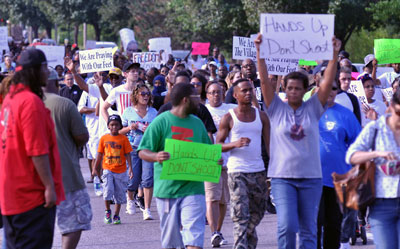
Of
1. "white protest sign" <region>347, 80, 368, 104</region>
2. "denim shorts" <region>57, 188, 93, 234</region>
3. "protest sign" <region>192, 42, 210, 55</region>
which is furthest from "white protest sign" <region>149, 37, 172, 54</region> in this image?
"denim shorts" <region>57, 188, 93, 234</region>

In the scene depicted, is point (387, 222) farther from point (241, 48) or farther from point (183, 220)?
point (241, 48)

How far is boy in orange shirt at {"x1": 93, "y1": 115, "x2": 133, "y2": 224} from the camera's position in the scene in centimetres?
1125

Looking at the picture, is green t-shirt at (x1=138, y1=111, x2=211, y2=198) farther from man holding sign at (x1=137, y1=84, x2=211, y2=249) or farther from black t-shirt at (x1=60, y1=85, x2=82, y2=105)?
black t-shirt at (x1=60, y1=85, x2=82, y2=105)

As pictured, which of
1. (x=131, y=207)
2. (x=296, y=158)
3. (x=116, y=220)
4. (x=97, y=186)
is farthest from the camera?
(x=97, y=186)

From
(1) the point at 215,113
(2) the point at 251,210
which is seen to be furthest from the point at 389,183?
(1) the point at 215,113

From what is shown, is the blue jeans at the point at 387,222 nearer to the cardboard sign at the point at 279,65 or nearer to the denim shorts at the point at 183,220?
the denim shorts at the point at 183,220

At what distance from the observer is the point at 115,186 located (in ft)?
37.0

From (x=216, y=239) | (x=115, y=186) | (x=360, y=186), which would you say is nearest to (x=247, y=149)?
(x=216, y=239)

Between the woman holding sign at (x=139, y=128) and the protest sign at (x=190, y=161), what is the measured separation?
370 centimetres

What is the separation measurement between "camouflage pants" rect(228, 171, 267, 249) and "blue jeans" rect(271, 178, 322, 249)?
99cm

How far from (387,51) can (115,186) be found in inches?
217

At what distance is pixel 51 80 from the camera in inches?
286

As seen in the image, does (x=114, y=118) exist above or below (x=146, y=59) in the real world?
below

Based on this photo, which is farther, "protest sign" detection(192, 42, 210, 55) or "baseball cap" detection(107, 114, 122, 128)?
"protest sign" detection(192, 42, 210, 55)
